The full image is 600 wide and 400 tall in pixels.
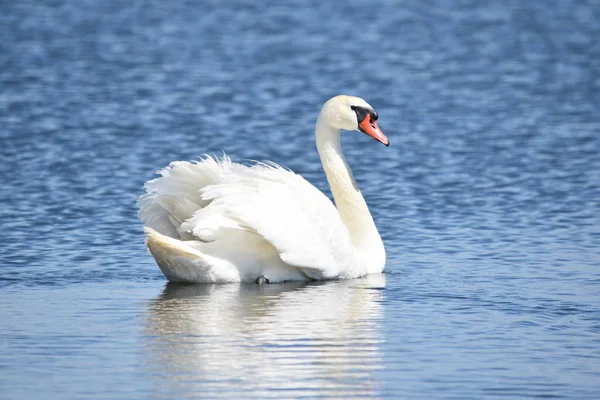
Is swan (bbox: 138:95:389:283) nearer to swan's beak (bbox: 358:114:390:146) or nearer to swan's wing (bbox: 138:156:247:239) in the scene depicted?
swan's wing (bbox: 138:156:247:239)

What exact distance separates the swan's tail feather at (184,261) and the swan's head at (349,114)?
178 cm

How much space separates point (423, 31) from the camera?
2920 cm

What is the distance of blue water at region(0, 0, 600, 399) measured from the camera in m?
8.84

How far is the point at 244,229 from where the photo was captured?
36.3 ft

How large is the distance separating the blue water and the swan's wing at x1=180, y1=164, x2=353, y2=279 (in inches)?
10.7

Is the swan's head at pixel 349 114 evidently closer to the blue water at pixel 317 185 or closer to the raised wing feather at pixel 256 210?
the raised wing feather at pixel 256 210

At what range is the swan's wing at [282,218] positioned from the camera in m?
11.0

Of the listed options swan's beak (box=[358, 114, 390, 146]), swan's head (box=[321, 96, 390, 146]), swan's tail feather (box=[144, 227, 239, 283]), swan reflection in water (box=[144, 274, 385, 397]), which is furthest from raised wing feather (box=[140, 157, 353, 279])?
swan's beak (box=[358, 114, 390, 146])

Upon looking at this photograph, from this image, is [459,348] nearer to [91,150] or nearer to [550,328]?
[550,328]

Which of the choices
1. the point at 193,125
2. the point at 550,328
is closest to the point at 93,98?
the point at 193,125

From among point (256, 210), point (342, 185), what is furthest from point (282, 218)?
point (342, 185)

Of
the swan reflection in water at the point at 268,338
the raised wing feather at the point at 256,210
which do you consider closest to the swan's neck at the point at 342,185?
the raised wing feather at the point at 256,210

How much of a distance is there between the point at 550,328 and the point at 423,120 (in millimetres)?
10716

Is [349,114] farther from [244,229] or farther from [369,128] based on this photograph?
[244,229]
